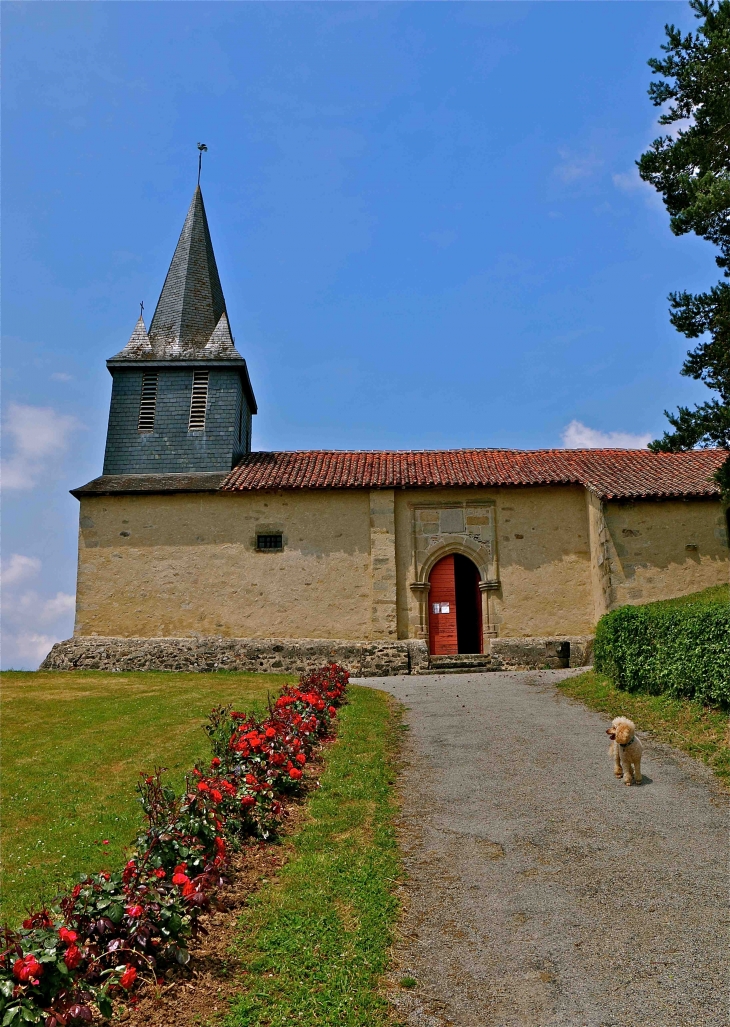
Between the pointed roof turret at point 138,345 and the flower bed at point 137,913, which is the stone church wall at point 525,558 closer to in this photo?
the pointed roof turret at point 138,345

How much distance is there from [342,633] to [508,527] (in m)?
5.15

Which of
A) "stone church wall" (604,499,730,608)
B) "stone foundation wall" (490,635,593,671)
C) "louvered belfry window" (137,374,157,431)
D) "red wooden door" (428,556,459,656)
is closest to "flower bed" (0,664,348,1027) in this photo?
"stone foundation wall" (490,635,593,671)

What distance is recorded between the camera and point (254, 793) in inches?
264

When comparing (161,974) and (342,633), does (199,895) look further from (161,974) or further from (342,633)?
(342,633)

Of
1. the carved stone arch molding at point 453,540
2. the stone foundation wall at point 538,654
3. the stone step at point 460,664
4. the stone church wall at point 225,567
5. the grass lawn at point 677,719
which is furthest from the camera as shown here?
the carved stone arch molding at point 453,540

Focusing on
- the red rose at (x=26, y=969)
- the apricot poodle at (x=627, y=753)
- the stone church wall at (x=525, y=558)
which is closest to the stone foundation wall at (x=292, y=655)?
the stone church wall at (x=525, y=558)

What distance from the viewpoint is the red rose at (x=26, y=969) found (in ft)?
11.7

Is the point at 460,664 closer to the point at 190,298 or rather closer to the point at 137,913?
the point at 190,298

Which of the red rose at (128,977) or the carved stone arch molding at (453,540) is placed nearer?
the red rose at (128,977)

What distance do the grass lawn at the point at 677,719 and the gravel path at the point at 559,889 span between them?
0.27 meters

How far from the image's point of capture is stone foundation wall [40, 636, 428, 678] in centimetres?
1866

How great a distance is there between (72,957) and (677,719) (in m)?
8.57

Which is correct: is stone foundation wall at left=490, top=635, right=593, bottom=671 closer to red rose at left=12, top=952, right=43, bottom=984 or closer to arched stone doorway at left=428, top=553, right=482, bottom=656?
arched stone doorway at left=428, top=553, right=482, bottom=656

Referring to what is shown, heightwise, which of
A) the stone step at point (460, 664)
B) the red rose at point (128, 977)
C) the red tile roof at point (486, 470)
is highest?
the red tile roof at point (486, 470)
